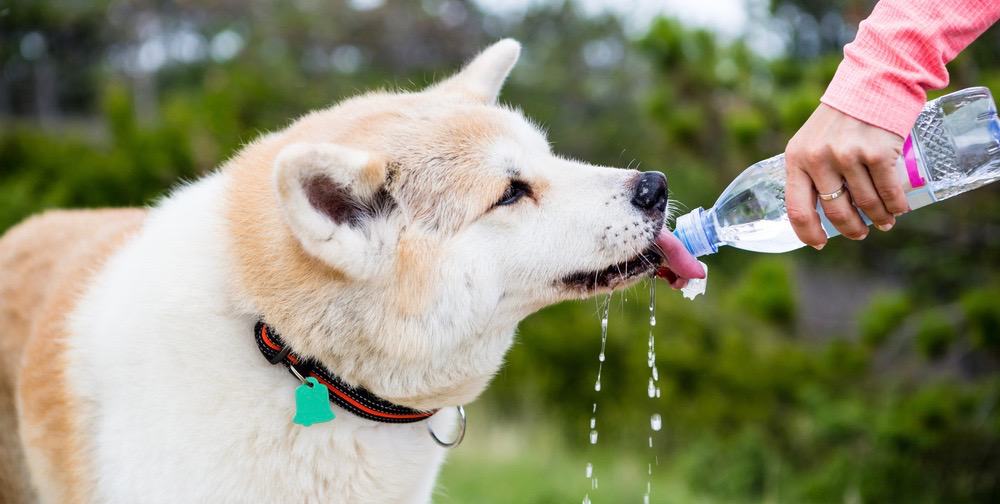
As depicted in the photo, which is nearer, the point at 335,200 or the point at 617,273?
the point at 335,200

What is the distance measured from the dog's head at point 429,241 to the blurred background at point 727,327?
0.55 m

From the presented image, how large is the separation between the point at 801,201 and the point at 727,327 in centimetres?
530

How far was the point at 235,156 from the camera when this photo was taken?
2.75 meters

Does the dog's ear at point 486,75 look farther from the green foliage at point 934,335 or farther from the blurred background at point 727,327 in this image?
the green foliage at point 934,335

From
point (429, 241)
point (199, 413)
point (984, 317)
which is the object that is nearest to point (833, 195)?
point (429, 241)

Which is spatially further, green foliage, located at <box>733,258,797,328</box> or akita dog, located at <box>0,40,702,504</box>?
green foliage, located at <box>733,258,797,328</box>

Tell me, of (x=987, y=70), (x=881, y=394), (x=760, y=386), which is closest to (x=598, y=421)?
(x=760, y=386)

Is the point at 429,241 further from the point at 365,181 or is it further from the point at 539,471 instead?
the point at 539,471

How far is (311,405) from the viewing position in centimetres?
225

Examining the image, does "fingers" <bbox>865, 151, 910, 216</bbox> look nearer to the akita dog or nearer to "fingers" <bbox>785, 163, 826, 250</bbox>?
"fingers" <bbox>785, 163, 826, 250</bbox>

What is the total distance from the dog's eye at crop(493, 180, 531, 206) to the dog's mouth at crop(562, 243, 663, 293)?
27 centimetres

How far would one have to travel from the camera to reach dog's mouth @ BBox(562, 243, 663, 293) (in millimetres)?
2426

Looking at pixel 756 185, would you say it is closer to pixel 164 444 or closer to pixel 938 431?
pixel 164 444

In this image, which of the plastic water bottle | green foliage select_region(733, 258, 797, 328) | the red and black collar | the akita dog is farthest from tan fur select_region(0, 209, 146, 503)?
green foliage select_region(733, 258, 797, 328)
